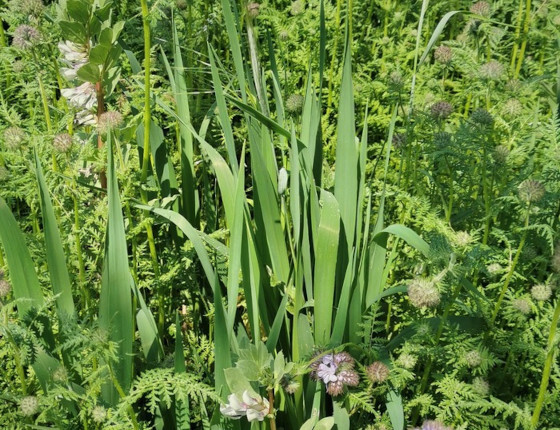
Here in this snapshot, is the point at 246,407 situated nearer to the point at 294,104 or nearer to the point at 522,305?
the point at 522,305

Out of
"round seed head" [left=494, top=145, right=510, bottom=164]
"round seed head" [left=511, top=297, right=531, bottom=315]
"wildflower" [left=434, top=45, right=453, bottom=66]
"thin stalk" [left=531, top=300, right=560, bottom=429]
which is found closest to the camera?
"thin stalk" [left=531, top=300, right=560, bottom=429]

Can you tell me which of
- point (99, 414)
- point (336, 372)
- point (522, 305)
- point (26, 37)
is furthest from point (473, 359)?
point (26, 37)

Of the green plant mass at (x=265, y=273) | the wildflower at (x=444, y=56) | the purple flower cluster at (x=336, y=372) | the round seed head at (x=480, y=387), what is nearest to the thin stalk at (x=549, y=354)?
the green plant mass at (x=265, y=273)

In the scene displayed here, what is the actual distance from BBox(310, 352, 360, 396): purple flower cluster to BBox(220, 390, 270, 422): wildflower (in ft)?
0.52

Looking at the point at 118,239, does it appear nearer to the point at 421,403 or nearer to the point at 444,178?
the point at 421,403

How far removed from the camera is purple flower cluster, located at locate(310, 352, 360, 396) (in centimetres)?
159

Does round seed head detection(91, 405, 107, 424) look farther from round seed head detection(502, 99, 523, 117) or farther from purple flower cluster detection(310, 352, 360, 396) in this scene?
round seed head detection(502, 99, 523, 117)

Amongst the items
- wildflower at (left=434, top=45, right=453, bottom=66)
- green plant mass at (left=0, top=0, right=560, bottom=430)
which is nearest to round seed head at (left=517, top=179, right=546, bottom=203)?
green plant mass at (left=0, top=0, right=560, bottom=430)

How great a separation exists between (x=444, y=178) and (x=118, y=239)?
1227mm

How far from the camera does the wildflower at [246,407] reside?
1.48m

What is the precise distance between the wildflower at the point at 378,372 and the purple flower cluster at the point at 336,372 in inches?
1.3

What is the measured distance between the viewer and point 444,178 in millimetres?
2354

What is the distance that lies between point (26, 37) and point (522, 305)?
152 cm

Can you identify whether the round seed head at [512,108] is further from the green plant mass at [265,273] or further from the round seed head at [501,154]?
the round seed head at [501,154]
